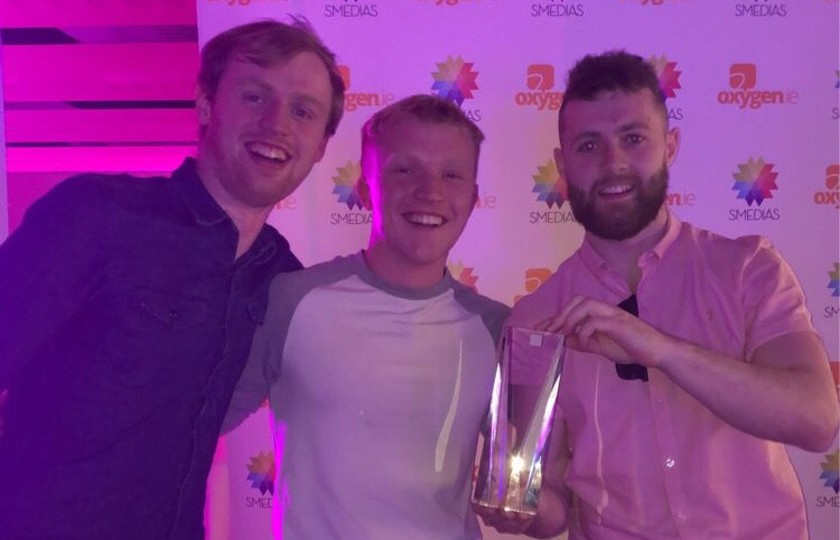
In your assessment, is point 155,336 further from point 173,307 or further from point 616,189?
point 616,189

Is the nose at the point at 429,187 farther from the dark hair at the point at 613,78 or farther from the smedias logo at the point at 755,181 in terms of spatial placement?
the smedias logo at the point at 755,181

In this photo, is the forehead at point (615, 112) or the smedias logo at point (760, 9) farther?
the smedias logo at point (760, 9)

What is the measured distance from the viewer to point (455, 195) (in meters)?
2.24

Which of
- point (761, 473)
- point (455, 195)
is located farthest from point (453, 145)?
point (761, 473)

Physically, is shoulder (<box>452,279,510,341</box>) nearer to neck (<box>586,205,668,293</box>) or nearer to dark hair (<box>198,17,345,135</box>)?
neck (<box>586,205,668,293</box>)

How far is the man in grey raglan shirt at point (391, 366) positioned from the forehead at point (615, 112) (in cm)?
36

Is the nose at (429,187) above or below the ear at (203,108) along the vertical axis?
below

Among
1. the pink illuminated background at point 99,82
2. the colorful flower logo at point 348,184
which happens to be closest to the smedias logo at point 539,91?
the colorful flower logo at point 348,184

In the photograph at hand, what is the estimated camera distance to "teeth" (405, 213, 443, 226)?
2.19 meters

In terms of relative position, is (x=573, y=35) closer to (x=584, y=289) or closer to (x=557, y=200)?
(x=557, y=200)

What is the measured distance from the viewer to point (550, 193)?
284 centimetres

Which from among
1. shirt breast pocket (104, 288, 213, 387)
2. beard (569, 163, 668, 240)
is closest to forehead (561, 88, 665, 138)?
beard (569, 163, 668, 240)

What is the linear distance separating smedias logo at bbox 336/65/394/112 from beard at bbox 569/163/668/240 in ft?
3.16

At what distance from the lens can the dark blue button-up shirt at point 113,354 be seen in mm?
1688
